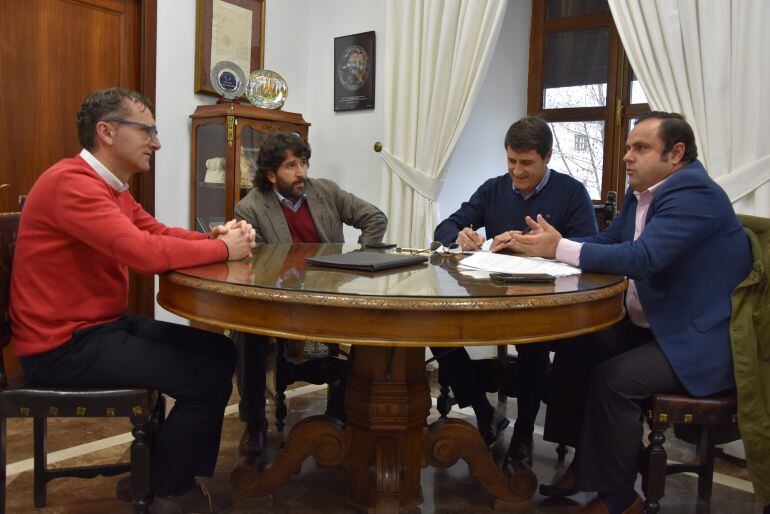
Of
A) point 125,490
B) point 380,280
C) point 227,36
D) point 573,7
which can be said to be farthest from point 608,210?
point 227,36

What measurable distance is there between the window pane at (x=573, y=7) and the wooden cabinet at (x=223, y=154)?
1.70m

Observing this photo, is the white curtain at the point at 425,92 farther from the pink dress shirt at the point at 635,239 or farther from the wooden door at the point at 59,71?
the pink dress shirt at the point at 635,239

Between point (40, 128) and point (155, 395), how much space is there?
2134 mm

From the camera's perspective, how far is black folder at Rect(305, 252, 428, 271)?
1758 mm

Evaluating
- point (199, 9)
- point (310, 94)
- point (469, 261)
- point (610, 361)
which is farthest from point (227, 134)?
point (610, 361)

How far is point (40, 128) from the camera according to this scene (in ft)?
10.7

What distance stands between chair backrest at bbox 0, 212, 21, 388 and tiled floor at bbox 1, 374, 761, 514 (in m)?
0.61

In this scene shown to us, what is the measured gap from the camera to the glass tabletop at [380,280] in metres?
1.43

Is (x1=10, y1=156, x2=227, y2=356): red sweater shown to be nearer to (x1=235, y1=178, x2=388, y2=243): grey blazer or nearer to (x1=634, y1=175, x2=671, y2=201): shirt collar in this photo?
(x1=235, y1=178, x2=388, y2=243): grey blazer

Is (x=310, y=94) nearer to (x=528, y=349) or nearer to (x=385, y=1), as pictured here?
(x=385, y=1)

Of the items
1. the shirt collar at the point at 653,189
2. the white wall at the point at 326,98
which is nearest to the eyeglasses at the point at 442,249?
the shirt collar at the point at 653,189

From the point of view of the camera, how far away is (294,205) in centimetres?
294

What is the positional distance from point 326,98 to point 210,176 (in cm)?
114

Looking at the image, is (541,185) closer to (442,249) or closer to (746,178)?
(442,249)
